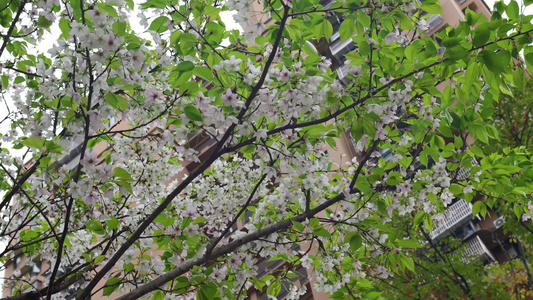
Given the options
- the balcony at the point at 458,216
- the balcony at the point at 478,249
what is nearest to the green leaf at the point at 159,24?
the balcony at the point at 458,216

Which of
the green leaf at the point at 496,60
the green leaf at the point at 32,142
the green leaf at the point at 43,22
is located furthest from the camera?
the green leaf at the point at 43,22

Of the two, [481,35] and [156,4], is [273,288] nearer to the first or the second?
[156,4]

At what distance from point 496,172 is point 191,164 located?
18550 millimetres

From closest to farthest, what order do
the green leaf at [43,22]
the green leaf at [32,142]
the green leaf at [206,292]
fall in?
1. the green leaf at [32,142]
2. the green leaf at [206,292]
3. the green leaf at [43,22]

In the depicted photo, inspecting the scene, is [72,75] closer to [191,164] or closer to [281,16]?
[281,16]

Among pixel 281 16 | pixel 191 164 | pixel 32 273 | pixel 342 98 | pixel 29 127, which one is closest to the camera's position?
pixel 281 16

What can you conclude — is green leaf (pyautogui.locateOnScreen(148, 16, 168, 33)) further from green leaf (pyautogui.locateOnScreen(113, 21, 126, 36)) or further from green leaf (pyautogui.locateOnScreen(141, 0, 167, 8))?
green leaf (pyautogui.locateOnScreen(113, 21, 126, 36))

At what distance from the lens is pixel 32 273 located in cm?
2697

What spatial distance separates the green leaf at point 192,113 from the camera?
161 inches

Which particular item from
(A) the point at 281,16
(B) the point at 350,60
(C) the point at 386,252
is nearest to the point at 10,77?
(A) the point at 281,16

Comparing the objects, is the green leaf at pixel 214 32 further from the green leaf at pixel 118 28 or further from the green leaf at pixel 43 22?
the green leaf at pixel 43 22

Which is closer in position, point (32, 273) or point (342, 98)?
point (342, 98)

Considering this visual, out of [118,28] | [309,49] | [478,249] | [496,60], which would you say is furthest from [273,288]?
[478,249]

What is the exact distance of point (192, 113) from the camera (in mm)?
4098
